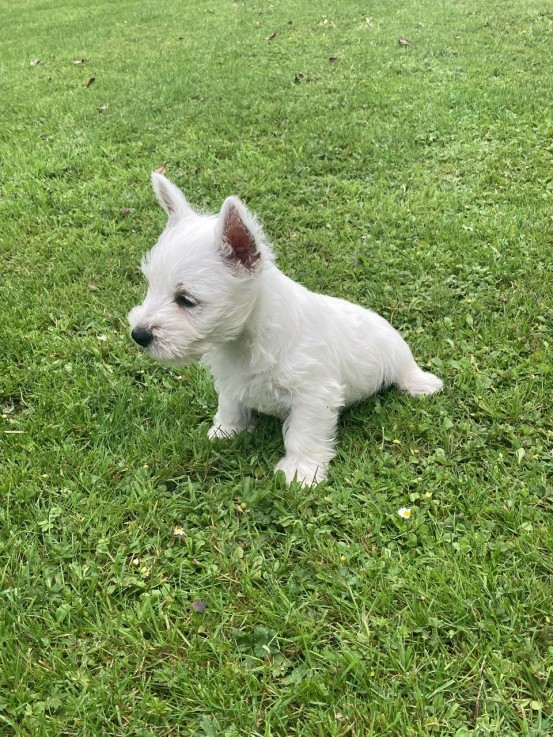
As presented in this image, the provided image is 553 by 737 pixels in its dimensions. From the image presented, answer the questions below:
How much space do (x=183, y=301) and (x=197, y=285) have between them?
0.38 feet

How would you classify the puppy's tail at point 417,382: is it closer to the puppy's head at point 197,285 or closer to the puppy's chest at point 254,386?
the puppy's chest at point 254,386

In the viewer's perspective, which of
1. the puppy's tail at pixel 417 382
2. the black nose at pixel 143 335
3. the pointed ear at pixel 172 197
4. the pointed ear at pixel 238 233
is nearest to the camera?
the pointed ear at pixel 238 233

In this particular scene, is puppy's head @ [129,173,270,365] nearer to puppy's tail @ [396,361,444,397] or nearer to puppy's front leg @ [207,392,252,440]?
puppy's front leg @ [207,392,252,440]

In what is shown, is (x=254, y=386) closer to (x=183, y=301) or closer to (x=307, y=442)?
(x=307, y=442)

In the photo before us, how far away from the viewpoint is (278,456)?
3.26 metres

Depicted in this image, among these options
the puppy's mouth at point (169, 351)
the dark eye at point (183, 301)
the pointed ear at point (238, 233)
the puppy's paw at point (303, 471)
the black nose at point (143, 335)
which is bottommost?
the puppy's paw at point (303, 471)

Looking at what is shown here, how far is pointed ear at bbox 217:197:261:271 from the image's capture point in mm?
2506

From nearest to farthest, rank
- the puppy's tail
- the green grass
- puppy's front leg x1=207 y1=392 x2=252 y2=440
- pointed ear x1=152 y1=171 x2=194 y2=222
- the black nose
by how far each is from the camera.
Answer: the green grass
the black nose
pointed ear x1=152 y1=171 x2=194 y2=222
puppy's front leg x1=207 y1=392 x2=252 y2=440
the puppy's tail

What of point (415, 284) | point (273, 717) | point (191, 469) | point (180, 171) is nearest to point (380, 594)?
point (273, 717)

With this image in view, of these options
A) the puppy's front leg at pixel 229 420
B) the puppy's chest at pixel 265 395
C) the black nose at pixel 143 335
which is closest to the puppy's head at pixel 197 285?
the black nose at pixel 143 335

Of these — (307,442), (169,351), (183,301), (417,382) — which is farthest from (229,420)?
(417,382)

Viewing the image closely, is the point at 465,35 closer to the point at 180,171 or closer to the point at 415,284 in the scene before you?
the point at 180,171

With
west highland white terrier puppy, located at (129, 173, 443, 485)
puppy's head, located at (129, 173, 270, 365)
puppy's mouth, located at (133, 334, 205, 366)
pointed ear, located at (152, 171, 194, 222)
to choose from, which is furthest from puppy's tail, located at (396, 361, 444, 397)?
pointed ear, located at (152, 171, 194, 222)

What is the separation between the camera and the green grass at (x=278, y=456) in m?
2.13
